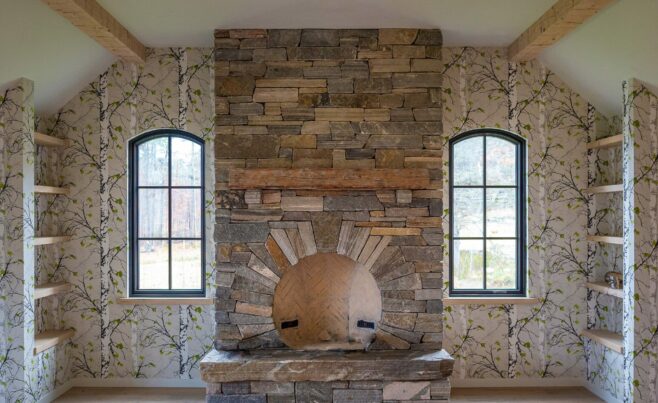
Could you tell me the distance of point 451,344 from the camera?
464cm

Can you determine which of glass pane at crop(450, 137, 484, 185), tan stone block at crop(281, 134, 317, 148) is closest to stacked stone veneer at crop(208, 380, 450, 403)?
tan stone block at crop(281, 134, 317, 148)

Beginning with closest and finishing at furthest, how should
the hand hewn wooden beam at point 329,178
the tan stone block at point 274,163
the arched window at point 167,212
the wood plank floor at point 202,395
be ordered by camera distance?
the hand hewn wooden beam at point 329,178
the tan stone block at point 274,163
the wood plank floor at point 202,395
the arched window at point 167,212

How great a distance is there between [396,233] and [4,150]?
10.2 feet

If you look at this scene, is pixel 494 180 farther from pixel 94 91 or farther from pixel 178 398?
pixel 94 91

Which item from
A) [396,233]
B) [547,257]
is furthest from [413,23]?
[547,257]

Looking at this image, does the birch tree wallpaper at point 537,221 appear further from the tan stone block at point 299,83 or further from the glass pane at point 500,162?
the tan stone block at point 299,83

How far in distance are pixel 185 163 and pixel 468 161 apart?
2647 mm

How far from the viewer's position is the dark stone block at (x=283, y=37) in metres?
4.10

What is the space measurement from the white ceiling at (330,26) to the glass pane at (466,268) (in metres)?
1.73

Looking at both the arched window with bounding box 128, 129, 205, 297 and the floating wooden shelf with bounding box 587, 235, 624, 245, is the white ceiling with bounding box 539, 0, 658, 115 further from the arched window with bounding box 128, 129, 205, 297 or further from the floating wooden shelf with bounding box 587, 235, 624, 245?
the arched window with bounding box 128, 129, 205, 297

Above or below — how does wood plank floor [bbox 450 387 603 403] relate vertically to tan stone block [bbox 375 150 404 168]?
below

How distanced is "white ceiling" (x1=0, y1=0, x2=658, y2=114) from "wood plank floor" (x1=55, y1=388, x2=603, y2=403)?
2.50 m

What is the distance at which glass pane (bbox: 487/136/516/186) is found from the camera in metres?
4.79

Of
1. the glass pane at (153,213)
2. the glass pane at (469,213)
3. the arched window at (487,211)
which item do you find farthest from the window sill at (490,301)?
the glass pane at (153,213)
